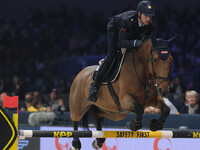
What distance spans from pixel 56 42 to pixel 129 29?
12.1 metres

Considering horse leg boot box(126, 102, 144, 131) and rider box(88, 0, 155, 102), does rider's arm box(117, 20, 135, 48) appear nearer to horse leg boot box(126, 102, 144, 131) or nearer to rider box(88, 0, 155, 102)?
rider box(88, 0, 155, 102)

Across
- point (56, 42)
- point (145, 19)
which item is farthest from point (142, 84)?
point (56, 42)

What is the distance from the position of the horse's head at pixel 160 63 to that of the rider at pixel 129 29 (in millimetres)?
335

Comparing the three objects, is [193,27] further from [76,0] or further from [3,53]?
[3,53]

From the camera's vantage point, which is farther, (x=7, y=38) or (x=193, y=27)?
(x=7, y=38)

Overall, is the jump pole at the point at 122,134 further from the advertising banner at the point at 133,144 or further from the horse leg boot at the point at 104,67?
the advertising banner at the point at 133,144

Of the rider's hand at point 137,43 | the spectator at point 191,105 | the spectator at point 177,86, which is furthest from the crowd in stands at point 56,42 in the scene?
the rider's hand at point 137,43

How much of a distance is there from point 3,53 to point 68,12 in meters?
3.24

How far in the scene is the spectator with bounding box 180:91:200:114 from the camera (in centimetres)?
874

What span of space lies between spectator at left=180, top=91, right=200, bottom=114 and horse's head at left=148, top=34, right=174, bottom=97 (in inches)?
112

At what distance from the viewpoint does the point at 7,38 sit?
63.0ft

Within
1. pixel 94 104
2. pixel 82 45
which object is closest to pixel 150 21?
pixel 94 104

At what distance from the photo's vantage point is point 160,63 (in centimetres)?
593

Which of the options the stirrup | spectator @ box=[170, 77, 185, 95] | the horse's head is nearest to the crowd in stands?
spectator @ box=[170, 77, 185, 95]
